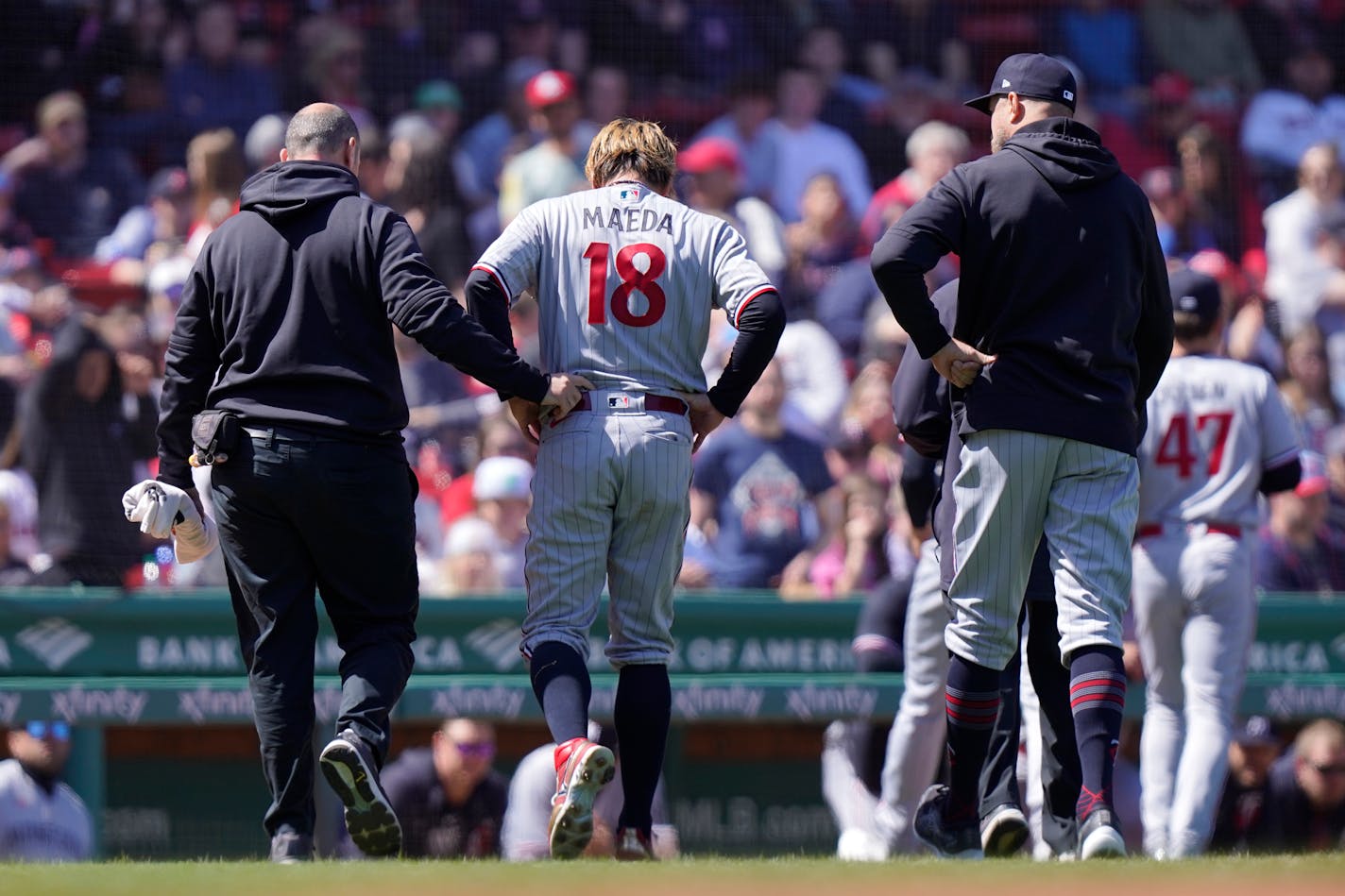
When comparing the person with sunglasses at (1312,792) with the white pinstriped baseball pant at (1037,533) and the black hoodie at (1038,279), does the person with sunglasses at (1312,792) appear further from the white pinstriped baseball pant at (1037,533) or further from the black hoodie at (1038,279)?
the black hoodie at (1038,279)

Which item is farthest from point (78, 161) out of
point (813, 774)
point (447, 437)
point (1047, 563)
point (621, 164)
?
point (1047, 563)

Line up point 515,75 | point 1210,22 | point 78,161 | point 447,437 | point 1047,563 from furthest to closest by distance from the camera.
Result: point 1210,22
point 515,75
point 78,161
point 447,437
point 1047,563

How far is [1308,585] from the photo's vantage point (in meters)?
8.80

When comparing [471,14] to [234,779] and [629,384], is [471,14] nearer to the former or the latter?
[234,779]

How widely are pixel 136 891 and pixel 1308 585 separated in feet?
21.3

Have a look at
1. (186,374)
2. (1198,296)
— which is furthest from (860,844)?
(186,374)

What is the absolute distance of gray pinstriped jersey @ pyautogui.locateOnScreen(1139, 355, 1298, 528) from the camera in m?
6.41

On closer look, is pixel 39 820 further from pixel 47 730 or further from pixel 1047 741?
pixel 1047 741

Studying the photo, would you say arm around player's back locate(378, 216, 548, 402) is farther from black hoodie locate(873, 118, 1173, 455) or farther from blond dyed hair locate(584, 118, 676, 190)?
black hoodie locate(873, 118, 1173, 455)

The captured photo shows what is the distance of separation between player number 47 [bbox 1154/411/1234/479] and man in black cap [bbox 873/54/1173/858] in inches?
67.0

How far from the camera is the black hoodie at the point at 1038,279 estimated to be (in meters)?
4.69

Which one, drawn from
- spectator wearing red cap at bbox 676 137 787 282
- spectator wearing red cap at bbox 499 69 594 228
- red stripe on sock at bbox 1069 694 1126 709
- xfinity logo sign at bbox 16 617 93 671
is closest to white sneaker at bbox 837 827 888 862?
red stripe on sock at bbox 1069 694 1126 709

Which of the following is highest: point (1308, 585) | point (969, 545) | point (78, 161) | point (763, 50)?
point (763, 50)

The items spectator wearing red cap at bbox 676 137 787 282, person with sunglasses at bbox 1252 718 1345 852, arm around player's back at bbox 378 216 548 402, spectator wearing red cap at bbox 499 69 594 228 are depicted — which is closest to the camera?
arm around player's back at bbox 378 216 548 402
